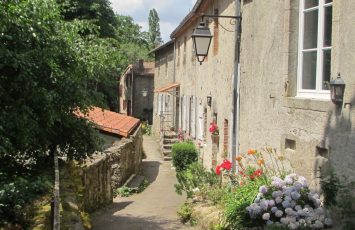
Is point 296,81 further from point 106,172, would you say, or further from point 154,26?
point 154,26

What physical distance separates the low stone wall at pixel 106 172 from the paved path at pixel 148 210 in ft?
1.18

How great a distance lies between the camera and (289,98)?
7.48 m

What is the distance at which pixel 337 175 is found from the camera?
6.09 metres

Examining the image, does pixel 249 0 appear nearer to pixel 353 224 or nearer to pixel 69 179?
pixel 69 179

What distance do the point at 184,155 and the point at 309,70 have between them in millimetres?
12966

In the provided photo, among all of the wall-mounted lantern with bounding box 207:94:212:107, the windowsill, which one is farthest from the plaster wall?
the windowsill

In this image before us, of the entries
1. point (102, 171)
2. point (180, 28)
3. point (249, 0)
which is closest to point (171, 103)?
point (180, 28)

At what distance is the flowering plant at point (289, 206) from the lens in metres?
6.10

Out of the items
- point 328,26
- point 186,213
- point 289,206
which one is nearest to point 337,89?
point 328,26

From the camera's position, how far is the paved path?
1007 cm

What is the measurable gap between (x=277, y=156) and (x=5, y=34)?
187 inches

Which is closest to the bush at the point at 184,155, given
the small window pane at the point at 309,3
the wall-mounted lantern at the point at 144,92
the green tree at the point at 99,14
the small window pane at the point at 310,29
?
the green tree at the point at 99,14

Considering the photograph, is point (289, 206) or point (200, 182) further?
point (200, 182)

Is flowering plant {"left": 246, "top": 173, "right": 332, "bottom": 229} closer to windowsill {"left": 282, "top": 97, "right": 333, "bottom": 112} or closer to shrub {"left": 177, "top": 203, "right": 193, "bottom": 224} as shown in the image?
windowsill {"left": 282, "top": 97, "right": 333, "bottom": 112}
